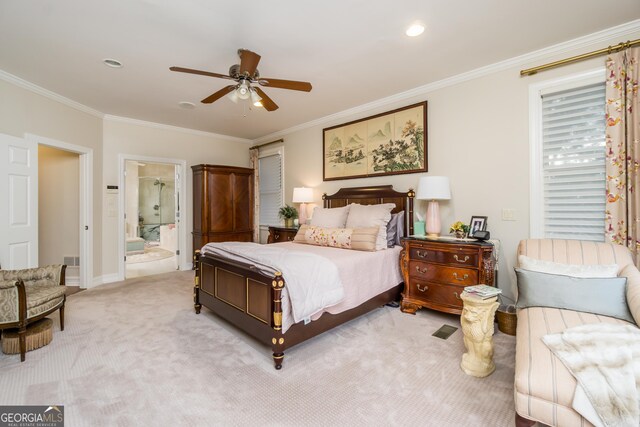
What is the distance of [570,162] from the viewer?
9.40 ft

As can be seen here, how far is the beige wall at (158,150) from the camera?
495 centimetres

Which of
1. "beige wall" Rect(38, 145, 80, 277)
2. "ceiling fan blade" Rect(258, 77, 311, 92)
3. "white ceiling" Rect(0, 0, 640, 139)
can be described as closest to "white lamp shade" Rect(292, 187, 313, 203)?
"white ceiling" Rect(0, 0, 640, 139)

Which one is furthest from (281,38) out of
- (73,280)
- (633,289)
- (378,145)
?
(73,280)

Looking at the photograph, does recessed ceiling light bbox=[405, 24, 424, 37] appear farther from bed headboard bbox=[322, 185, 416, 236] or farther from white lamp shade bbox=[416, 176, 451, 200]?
bed headboard bbox=[322, 185, 416, 236]

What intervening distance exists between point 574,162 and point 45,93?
642 centimetres

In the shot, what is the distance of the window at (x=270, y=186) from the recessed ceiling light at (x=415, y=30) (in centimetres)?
377

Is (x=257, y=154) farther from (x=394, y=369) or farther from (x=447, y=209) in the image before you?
(x=394, y=369)

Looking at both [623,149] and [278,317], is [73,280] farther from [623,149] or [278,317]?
[623,149]

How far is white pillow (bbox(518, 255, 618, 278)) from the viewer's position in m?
2.06

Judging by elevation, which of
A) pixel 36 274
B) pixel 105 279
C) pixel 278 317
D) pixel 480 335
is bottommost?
pixel 105 279

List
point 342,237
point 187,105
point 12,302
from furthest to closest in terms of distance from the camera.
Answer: point 187,105 → point 342,237 → point 12,302

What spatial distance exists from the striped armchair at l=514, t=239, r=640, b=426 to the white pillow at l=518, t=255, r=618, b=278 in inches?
3.3

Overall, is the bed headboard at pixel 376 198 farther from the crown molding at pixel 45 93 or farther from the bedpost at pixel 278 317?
the crown molding at pixel 45 93

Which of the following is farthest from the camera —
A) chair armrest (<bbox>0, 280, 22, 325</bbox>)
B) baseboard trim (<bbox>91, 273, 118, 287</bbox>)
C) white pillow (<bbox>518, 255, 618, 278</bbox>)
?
baseboard trim (<bbox>91, 273, 118, 287</bbox>)
